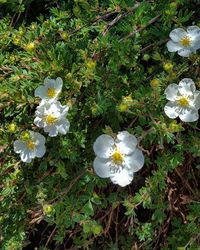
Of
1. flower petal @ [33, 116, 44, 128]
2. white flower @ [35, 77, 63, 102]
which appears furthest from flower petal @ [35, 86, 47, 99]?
flower petal @ [33, 116, 44, 128]

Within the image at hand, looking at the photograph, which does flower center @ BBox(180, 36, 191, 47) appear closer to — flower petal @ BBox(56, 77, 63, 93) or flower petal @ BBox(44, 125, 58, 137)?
flower petal @ BBox(56, 77, 63, 93)

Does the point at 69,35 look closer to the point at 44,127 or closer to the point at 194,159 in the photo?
the point at 44,127

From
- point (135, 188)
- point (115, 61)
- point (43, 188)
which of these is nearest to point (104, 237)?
point (135, 188)

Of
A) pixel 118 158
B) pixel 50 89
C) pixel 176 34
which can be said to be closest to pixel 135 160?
pixel 118 158

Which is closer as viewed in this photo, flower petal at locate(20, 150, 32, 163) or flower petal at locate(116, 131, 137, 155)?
flower petal at locate(116, 131, 137, 155)

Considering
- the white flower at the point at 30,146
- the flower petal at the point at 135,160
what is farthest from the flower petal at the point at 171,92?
the white flower at the point at 30,146

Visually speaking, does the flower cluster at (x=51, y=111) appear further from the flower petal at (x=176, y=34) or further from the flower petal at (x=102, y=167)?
the flower petal at (x=176, y=34)
